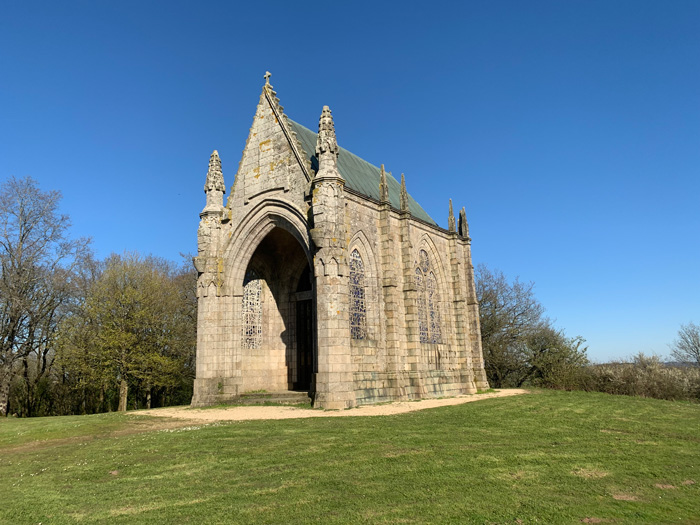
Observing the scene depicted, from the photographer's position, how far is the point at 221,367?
1930cm

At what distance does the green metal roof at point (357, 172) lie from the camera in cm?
2131

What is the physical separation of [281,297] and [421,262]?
7.02 metres

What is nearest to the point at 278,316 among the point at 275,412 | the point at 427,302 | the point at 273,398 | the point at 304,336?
the point at 304,336

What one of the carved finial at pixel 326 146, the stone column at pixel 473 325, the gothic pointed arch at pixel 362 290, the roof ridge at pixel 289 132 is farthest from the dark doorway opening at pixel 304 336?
the stone column at pixel 473 325

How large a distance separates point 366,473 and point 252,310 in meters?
15.5

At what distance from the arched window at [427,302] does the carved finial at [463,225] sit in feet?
13.3

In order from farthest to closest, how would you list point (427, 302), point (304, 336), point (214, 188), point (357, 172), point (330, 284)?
point (357, 172) < point (427, 302) < point (304, 336) < point (214, 188) < point (330, 284)

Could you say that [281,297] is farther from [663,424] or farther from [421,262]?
[663,424]

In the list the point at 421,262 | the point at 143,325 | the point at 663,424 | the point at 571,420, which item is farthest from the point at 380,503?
the point at 143,325

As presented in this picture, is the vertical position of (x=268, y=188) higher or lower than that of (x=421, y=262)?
higher

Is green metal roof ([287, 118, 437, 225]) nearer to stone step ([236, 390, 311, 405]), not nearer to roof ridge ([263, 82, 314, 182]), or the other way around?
roof ridge ([263, 82, 314, 182])

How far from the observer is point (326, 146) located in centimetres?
1764

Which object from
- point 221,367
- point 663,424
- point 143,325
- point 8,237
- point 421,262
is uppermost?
point 8,237

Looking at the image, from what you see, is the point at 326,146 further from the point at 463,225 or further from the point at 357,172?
the point at 463,225
